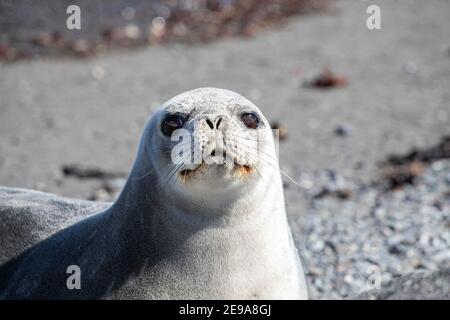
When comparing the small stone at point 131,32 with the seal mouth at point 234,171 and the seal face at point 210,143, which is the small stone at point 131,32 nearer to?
the seal face at point 210,143

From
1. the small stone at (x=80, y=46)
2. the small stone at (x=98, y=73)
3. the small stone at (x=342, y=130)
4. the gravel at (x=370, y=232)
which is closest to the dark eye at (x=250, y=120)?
the gravel at (x=370, y=232)

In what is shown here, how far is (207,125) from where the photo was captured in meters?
3.50

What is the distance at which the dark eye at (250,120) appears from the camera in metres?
3.78

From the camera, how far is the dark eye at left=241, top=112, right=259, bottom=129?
12.4 ft

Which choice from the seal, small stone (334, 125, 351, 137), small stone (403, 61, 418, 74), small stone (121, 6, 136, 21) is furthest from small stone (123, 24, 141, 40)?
the seal

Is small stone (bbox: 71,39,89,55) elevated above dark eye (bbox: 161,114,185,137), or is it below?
below

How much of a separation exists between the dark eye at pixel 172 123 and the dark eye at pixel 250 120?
1.10 feet

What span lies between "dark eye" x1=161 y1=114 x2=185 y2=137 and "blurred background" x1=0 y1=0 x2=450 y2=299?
7.32 feet

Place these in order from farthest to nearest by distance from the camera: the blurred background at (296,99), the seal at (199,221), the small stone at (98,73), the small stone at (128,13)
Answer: the small stone at (128,13)
the small stone at (98,73)
the blurred background at (296,99)
the seal at (199,221)

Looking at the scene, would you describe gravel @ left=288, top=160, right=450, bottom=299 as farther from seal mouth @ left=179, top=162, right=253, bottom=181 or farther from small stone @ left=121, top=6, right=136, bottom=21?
small stone @ left=121, top=6, right=136, bottom=21

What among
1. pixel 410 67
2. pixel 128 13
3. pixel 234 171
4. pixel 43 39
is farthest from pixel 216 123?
pixel 128 13

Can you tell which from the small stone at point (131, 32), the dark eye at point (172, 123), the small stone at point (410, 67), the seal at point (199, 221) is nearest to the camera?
the seal at point (199, 221)

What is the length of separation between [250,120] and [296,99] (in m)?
7.44
